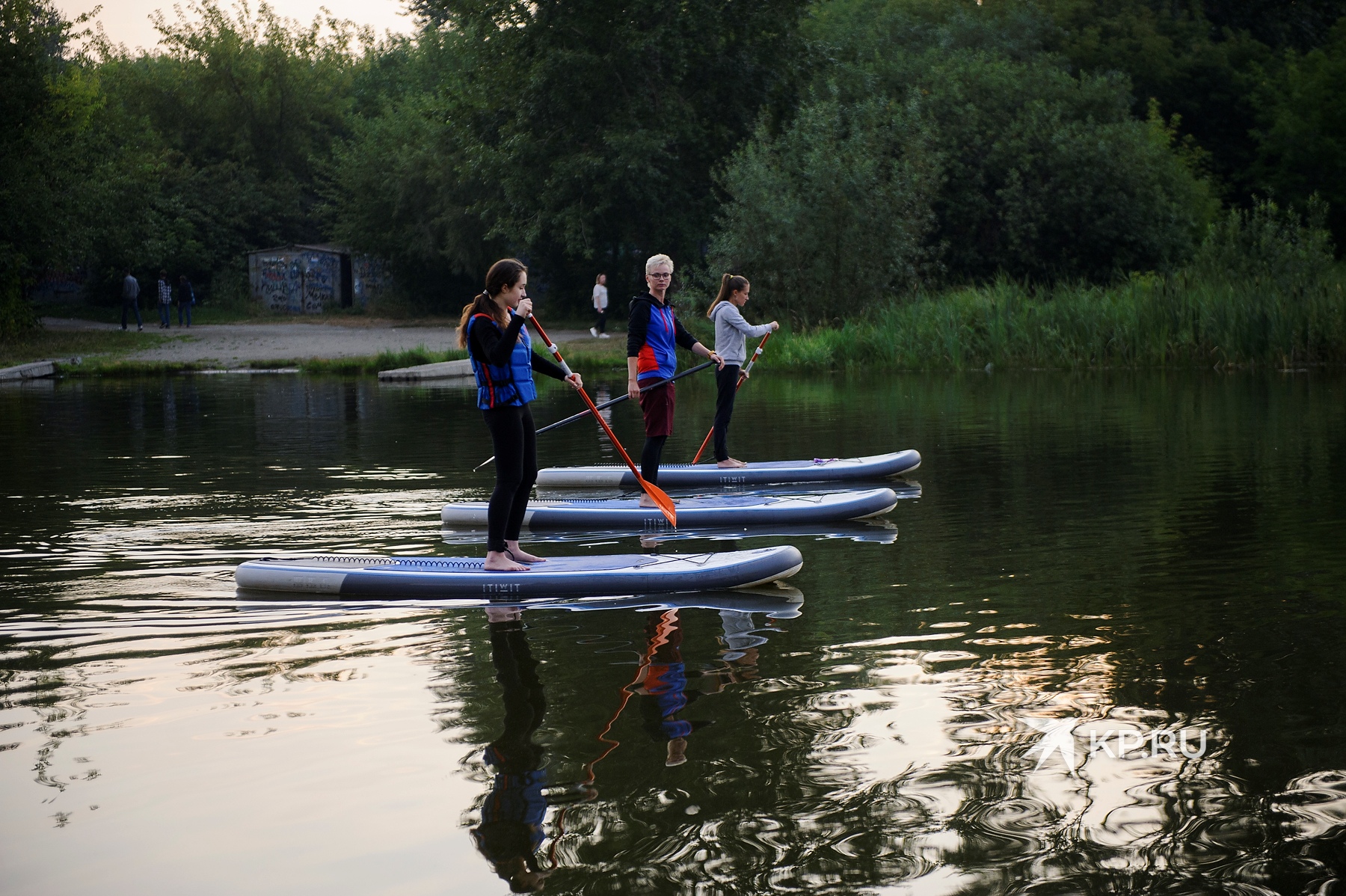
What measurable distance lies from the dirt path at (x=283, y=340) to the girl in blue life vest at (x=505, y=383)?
22590 millimetres

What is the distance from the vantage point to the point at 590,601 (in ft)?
23.6

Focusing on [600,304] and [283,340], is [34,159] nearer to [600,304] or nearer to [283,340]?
[283,340]

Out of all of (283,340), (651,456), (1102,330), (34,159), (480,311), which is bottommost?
(651,456)

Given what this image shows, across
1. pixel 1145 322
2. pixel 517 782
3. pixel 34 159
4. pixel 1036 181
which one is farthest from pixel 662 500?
pixel 34 159

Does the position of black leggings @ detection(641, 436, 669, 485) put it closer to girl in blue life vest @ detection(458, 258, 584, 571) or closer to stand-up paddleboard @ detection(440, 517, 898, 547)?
stand-up paddleboard @ detection(440, 517, 898, 547)

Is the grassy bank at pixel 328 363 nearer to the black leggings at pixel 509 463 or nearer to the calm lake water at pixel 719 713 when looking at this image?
the calm lake water at pixel 719 713

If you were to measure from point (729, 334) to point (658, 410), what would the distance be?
212 centimetres

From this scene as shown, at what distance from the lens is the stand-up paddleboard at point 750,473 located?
1146cm

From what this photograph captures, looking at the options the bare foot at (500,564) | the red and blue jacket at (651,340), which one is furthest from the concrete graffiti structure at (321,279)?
the bare foot at (500,564)

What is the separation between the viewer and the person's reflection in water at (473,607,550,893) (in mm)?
3891

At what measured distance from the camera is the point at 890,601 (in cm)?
704

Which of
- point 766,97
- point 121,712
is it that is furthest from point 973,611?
point 766,97

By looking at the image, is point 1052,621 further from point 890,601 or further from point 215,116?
point 215,116

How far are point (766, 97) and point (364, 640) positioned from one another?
118 feet
